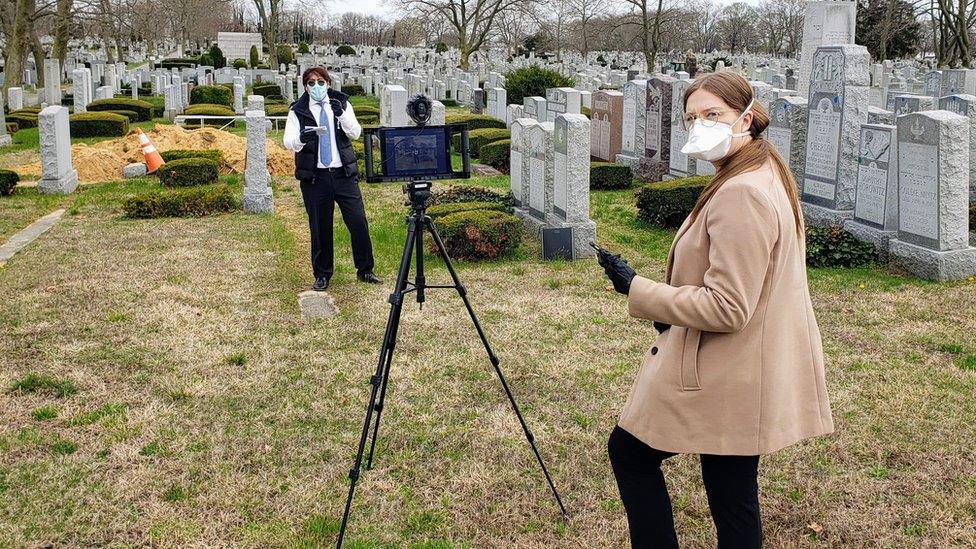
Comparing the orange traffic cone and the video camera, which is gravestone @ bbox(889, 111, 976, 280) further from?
the orange traffic cone

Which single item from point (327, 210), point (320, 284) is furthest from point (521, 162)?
point (320, 284)

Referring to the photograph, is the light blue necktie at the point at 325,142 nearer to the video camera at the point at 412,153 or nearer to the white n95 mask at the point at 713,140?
the video camera at the point at 412,153

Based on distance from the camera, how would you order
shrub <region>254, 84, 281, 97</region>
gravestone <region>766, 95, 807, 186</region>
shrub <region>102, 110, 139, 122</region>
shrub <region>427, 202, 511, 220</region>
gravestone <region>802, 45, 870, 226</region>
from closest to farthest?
gravestone <region>802, 45, 870, 226</region> → shrub <region>427, 202, 511, 220</region> → gravestone <region>766, 95, 807, 186</region> → shrub <region>102, 110, 139, 122</region> → shrub <region>254, 84, 281, 97</region>

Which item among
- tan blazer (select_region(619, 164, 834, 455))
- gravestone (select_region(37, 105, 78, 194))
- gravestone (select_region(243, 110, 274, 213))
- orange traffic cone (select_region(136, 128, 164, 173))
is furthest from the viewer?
orange traffic cone (select_region(136, 128, 164, 173))

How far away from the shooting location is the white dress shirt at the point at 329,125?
25.6 feet

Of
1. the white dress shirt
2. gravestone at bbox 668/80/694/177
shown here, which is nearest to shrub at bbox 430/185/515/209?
gravestone at bbox 668/80/694/177

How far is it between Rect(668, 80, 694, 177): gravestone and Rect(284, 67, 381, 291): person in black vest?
653cm

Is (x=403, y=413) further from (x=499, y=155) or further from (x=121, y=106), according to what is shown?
(x=121, y=106)

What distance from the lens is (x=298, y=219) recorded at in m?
11.9

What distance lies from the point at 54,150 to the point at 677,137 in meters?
8.97

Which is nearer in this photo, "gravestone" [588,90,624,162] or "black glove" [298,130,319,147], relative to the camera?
"black glove" [298,130,319,147]

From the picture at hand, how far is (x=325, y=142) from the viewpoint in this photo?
7887 mm

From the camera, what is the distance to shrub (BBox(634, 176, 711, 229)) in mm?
10617

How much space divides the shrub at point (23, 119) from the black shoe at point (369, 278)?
17.6 metres
